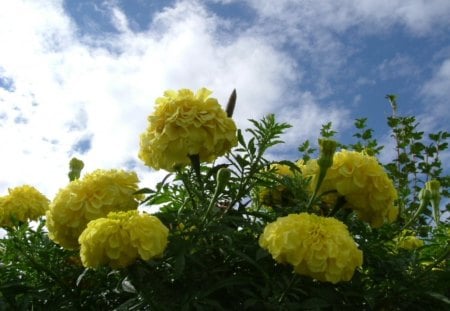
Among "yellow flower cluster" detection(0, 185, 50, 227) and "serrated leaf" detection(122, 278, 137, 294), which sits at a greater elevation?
"yellow flower cluster" detection(0, 185, 50, 227)

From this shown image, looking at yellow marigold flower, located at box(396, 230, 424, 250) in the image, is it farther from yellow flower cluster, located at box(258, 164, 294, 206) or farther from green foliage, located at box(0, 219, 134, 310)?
green foliage, located at box(0, 219, 134, 310)

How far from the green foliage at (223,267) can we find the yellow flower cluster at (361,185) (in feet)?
0.29

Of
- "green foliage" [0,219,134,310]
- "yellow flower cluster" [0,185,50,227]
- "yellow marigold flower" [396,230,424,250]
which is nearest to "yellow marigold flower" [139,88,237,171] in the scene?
"green foliage" [0,219,134,310]

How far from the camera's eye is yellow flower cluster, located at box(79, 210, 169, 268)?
5.19 ft

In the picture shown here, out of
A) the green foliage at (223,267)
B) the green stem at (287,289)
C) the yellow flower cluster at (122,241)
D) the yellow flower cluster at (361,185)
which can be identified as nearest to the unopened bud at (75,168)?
the green foliage at (223,267)

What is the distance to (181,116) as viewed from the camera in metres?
1.96

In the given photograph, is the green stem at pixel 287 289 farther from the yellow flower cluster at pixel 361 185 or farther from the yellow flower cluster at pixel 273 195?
the yellow flower cluster at pixel 273 195

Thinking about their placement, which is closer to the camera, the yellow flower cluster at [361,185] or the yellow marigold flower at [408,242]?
Answer: the yellow flower cluster at [361,185]

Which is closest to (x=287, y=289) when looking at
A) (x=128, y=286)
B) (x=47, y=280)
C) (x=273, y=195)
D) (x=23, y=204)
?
(x=128, y=286)

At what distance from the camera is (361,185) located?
1.95 m

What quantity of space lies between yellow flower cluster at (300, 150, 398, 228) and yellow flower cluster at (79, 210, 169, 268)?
0.65 metres

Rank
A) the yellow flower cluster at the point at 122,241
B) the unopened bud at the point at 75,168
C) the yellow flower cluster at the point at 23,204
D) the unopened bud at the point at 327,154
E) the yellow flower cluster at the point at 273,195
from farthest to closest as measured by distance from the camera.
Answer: the yellow flower cluster at the point at 23,204 → the unopened bud at the point at 75,168 → the yellow flower cluster at the point at 273,195 → the unopened bud at the point at 327,154 → the yellow flower cluster at the point at 122,241

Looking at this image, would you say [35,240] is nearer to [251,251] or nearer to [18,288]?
[18,288]

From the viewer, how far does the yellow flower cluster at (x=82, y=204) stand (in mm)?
1909
